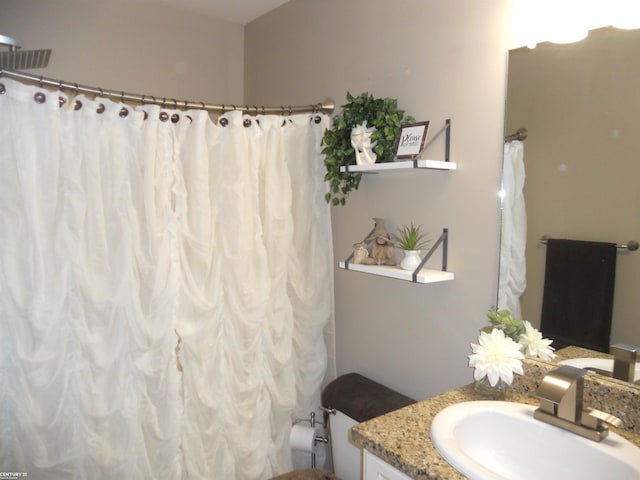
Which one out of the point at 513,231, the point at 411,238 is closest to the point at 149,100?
the point at 411,238

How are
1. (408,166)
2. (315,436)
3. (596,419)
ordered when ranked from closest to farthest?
(596,419)
(408,166)
(315,436)

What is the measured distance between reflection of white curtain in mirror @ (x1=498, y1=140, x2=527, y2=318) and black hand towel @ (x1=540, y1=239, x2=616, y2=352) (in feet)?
0.27

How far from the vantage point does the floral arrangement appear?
1.24 metres

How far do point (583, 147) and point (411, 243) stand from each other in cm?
60

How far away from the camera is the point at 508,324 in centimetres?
136

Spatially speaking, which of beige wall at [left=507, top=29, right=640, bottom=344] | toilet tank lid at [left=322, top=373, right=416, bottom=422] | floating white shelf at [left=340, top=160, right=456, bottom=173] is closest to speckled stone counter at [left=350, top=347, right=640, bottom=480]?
beige wall at [left=507, top=29, right=640, bottom=344]

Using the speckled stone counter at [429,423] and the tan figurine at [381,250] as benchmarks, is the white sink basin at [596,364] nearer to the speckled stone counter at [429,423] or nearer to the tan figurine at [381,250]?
the speckled stone counter at [429,423]

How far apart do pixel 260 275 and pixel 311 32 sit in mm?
1193

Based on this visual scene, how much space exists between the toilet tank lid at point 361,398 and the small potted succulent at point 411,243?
0.54 m

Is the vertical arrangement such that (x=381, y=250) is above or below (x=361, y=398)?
above

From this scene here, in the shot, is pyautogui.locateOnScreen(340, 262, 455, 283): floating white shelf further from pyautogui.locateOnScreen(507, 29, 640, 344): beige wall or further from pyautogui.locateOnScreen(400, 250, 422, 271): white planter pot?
pyautogui.locateOnScreen(507, 29, 640, 344): beige wall

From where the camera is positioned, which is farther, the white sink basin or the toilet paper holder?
the toilet paper holder

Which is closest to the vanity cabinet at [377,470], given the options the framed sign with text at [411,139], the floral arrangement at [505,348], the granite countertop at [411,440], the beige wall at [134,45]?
the granite countertop at [411,440]

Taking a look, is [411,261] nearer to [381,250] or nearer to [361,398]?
[381,250]
